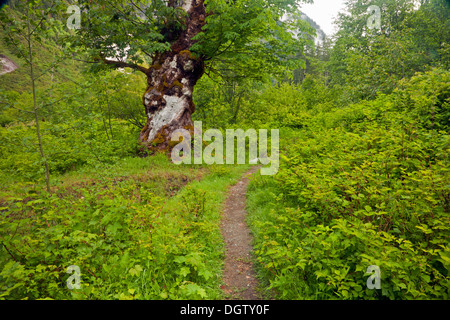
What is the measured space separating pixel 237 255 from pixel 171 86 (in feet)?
27.3

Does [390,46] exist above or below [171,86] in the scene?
above

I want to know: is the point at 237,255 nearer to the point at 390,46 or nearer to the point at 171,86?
the point at 171,86

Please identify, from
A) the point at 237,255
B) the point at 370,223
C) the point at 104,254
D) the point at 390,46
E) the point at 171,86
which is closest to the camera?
the point at 370,223

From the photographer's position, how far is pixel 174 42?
10.4 m

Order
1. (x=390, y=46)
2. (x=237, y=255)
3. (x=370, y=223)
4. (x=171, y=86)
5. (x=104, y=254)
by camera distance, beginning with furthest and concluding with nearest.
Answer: (x=390, y=46) → (x=171, y=86) → (x=237, y=255) → (x=104, y=254) → (x=370, y=223)

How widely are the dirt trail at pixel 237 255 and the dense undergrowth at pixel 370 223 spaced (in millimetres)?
260

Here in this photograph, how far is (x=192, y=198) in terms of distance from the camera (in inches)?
234

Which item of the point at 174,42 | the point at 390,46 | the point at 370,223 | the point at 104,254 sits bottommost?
the point at 104,254

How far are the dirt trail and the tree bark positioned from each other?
16.3 feet

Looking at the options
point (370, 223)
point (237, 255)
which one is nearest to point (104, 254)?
point (237, 255)

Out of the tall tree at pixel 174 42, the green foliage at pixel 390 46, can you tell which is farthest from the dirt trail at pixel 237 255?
the green foliage at pixel 390 46

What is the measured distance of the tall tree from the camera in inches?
350

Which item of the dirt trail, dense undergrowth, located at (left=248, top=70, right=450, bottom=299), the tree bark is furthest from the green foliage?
the dirt trail
